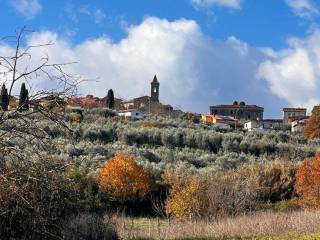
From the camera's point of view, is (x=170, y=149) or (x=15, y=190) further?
(x=170, y=149)

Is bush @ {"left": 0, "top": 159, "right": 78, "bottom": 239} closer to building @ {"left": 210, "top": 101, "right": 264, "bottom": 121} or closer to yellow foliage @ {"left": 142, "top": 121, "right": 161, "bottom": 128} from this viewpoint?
yellow foliage @ {"left": 142, "top": 121, "right": 161, "bottom": 128}

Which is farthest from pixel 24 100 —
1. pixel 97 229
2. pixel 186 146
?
pixel 186 146

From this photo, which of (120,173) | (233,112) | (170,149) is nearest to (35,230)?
(120,173)

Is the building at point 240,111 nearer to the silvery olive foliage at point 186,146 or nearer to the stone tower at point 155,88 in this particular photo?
the stone tower at point 155,88

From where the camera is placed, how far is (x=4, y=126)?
852 cm

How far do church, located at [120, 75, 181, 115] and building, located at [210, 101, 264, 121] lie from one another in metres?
14.0

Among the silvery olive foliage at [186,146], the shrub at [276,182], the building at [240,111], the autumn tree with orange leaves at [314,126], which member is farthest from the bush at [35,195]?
the building at [240,111]

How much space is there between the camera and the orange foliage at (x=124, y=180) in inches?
1591

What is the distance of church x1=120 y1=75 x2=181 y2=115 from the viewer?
113931 mm

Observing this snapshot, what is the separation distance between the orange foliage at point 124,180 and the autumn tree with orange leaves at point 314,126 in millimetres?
48070

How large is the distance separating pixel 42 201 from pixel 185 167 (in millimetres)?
42197

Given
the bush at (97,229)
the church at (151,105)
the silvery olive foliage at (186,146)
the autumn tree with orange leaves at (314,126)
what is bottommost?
the bush at (97,229)

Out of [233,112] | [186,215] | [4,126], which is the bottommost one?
[186,215]

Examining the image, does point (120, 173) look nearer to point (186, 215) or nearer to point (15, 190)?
point (186, 215)
